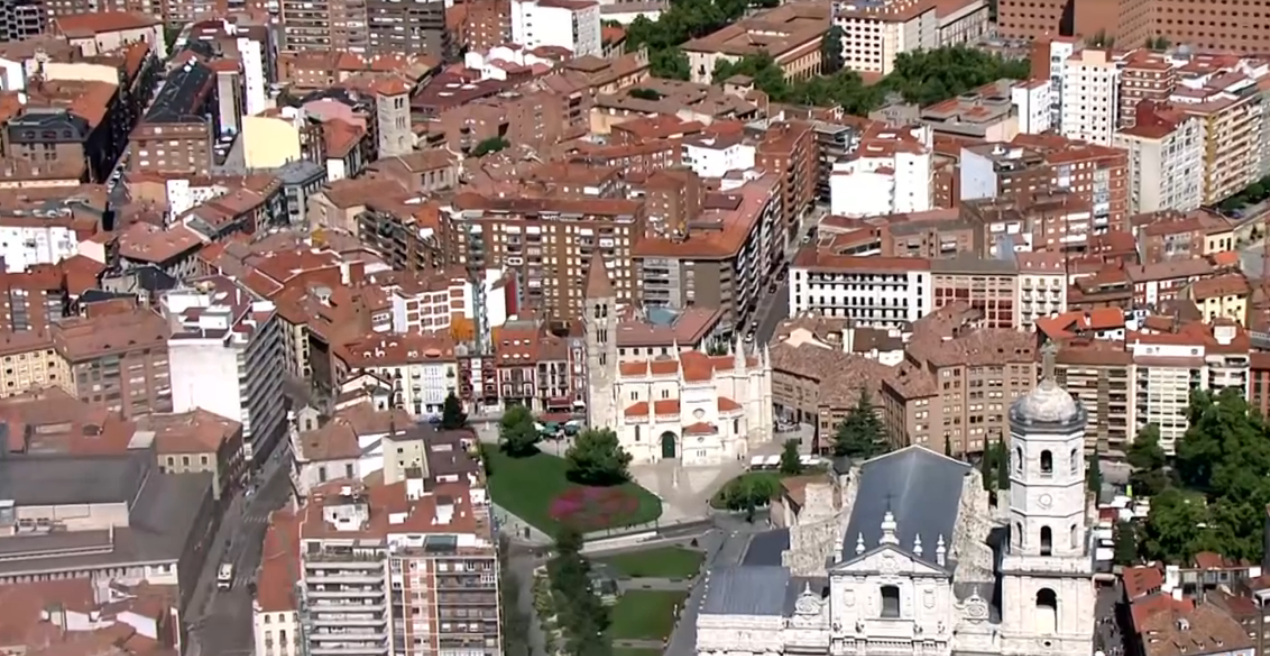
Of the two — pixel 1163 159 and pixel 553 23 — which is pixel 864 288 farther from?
pixel 553 23

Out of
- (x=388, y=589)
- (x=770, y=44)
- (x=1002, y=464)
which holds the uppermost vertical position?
(x=770, y=44)

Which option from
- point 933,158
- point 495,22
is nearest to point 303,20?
point 495,22

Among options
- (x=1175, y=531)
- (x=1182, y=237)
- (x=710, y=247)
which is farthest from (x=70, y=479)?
(x=1182, y=237)

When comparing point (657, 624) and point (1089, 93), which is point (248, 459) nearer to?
point (657, 624)

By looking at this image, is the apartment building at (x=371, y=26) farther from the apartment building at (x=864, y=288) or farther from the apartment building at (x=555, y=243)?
the apartment building at (x=864, y=288)

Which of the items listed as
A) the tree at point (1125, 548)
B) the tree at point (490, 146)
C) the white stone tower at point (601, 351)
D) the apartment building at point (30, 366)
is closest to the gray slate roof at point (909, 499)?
the tree at point (1125, 548)

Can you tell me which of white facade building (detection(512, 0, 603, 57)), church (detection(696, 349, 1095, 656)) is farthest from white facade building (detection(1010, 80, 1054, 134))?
church (detection(696, 349, 1095, 656))
